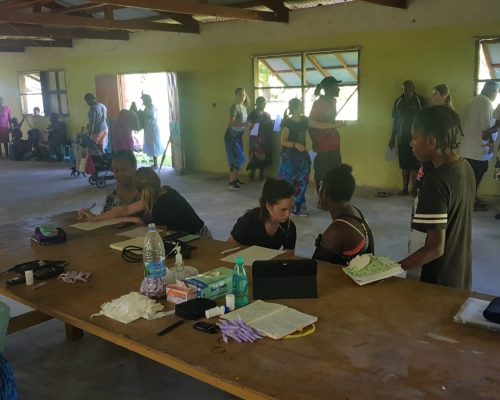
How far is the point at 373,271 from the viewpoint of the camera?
6.59 ft

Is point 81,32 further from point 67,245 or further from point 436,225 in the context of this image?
point 436,225

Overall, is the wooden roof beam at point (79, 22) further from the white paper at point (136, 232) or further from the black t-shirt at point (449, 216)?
the black t-shirt at point (449, 216)

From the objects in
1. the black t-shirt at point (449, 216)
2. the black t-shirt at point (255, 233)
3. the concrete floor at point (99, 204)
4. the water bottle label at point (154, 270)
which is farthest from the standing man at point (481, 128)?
the water bottle label at point (154, 270)

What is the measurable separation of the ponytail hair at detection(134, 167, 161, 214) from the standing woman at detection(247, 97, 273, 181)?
4.97 meters

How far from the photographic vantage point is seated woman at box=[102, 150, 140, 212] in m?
3.51

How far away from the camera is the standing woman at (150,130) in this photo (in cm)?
937

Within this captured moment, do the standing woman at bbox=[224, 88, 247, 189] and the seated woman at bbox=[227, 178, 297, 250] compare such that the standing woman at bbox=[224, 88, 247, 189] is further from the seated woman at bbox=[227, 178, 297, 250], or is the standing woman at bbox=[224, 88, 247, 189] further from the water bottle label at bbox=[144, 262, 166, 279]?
the water bottle label at bbox=[144, 262, 166, 279]

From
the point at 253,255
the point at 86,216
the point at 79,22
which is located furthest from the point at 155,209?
the point at 79,22

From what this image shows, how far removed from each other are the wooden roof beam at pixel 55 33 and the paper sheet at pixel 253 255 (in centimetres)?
848

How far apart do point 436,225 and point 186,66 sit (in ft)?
26.1

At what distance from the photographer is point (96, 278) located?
2.19 meters

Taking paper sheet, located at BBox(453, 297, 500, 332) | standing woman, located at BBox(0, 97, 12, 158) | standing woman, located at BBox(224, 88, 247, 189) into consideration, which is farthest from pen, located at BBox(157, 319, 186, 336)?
standing woman, located at BBox(0, 97, 12, 158)

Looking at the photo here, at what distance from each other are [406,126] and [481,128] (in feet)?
3.34

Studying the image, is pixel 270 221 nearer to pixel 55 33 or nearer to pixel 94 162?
pixel 94 162
